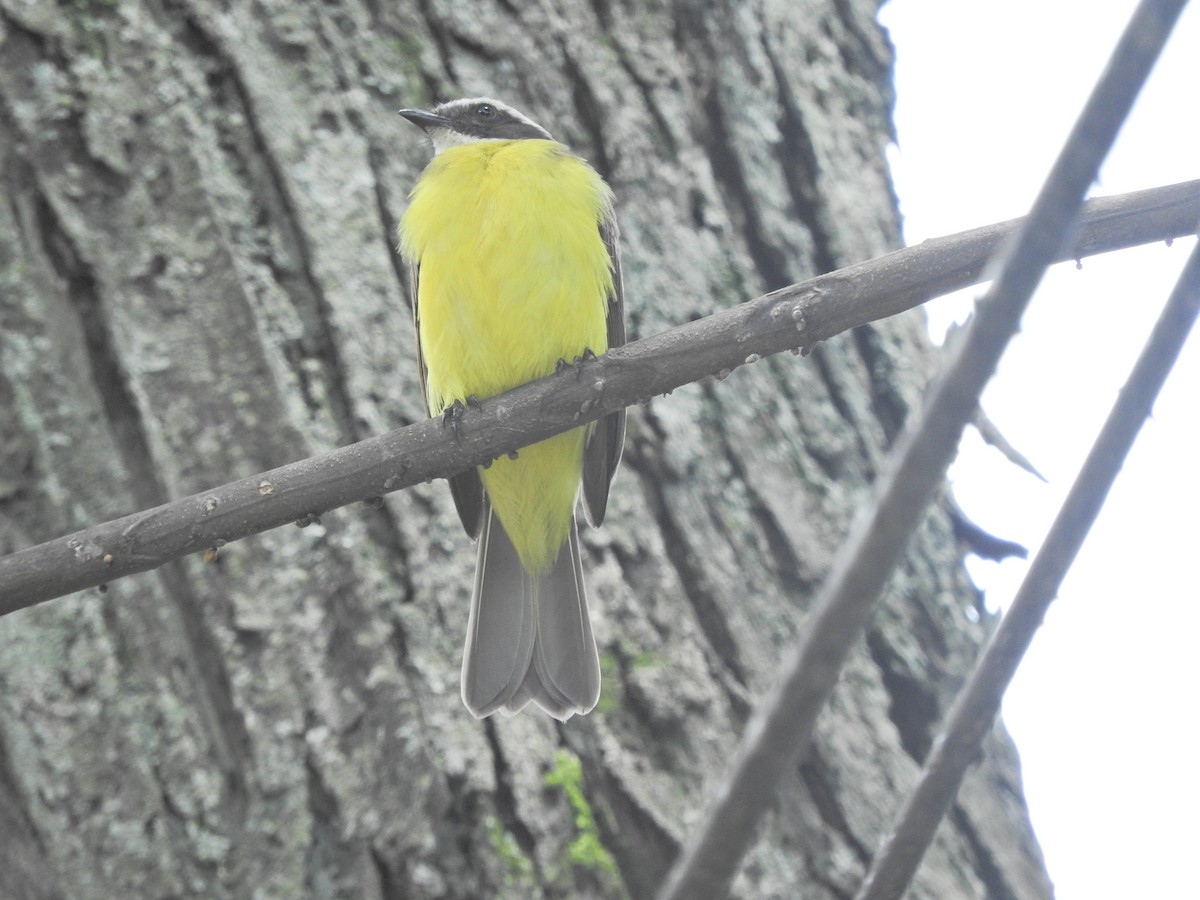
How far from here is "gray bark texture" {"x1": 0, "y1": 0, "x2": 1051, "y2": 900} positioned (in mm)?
3016

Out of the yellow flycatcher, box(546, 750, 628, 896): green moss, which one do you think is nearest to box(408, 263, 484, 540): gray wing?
the yellow flycatcher

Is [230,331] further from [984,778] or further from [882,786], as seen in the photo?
[984,778]

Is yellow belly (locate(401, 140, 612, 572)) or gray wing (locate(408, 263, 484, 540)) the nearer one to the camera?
gray wing (locate(408, 263, 484, 540))

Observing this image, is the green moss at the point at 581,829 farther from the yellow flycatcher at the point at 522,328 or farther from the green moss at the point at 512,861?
the yellow flycatcher at the point at 522,328

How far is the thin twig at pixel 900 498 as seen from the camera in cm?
93

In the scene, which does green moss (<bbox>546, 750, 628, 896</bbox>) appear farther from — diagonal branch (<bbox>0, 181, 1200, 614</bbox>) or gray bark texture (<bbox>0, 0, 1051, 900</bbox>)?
diagonal branch (<bbox>0, 181, 1200, 614</bbox>)

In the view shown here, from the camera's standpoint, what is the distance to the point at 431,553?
3424 millimetres

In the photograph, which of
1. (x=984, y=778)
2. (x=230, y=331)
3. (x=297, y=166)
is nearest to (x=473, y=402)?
(x=230, y=331)

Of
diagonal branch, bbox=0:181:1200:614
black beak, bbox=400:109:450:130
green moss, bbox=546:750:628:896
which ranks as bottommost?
green moss, bbox=546:750:628:896

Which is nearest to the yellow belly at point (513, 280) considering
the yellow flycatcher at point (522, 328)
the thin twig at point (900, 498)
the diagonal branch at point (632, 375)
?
the yellow flycatcher at point (522, 328)

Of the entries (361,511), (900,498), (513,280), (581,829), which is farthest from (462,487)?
(900,498)

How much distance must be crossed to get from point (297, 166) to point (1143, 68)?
3.05 m

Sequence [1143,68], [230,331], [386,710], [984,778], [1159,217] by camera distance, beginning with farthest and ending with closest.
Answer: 1. [984,778]
2. [230,331]
3. [386,710]
4. [1159,217]
5. [1143,68]

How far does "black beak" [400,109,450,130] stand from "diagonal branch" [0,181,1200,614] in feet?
5.87
